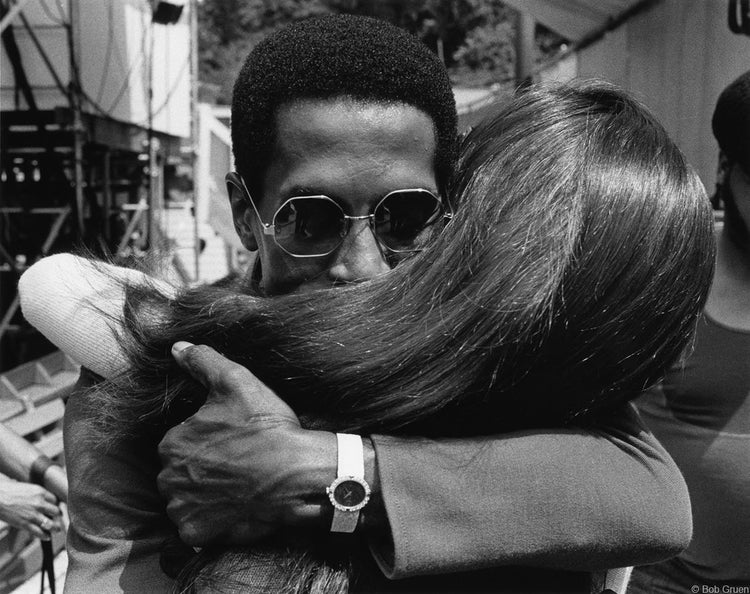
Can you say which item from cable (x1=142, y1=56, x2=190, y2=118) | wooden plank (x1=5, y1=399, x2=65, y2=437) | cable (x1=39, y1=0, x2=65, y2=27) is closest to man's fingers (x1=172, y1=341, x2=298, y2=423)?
wooden plank (x1=5, y1=399, x2=65, y2=437)

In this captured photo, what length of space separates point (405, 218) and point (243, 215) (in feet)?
0.88

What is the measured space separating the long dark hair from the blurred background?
289cm

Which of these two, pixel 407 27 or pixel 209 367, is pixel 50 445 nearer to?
pixel 209 367

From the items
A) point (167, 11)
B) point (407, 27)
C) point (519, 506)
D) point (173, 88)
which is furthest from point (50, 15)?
point (407, 27)

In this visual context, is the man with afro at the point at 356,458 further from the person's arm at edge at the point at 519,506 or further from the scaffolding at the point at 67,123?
the scaffolding at the point at 67,123

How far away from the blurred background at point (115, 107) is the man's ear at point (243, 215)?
264 centimetres

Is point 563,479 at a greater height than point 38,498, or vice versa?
point 563,479

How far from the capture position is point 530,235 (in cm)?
94

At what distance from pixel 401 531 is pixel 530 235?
0.34 m

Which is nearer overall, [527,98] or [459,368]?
[459,368]

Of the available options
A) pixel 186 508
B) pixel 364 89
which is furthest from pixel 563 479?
pixel 364 89

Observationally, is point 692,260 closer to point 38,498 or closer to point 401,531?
point 401,531

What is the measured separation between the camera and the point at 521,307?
0.92m

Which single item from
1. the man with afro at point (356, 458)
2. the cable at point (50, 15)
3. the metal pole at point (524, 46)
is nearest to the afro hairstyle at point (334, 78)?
the man with afro at point (356, 458)
